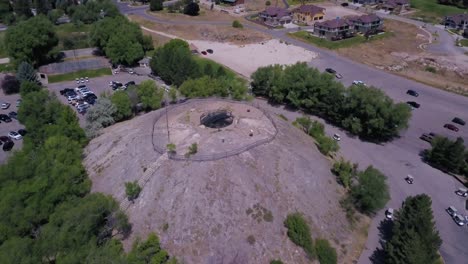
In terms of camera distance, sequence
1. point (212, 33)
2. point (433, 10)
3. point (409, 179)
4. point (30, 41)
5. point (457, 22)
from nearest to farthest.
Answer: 1. point (409, 179)
2. point (30, 41)
3. point (212, 33)
4. point (457, 22)
5. point (433, 10)

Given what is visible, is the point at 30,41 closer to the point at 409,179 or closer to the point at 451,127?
the point at 409,179

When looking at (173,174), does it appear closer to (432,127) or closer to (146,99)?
(146,99)

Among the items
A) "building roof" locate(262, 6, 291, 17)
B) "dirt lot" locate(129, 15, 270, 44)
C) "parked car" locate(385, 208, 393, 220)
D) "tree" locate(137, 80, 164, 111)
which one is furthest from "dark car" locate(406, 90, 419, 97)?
"building roof" locate(262, 6, 291, 17)

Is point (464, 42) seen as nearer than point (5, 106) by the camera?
No

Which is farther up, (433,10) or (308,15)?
(433,10)

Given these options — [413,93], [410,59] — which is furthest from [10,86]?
[410,59]

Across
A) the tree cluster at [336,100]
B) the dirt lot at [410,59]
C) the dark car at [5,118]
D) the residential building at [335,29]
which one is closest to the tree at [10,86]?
the dark car at [5,118]

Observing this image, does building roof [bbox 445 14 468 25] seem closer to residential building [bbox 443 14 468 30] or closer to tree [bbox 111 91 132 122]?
residential building [bbox 443 14 468 30]

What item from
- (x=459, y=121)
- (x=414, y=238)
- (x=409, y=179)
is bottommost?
(x=409, y=179)

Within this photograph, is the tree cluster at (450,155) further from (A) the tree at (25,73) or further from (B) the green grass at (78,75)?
(A) the tree at (25,73)
